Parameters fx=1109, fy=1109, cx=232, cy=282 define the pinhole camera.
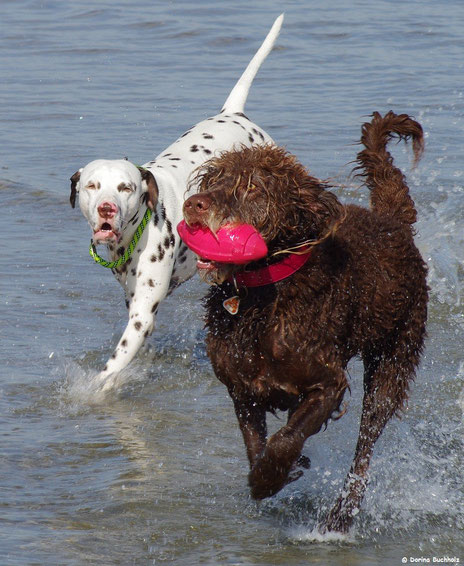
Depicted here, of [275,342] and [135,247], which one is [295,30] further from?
[275,342]

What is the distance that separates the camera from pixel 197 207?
416 centimetres

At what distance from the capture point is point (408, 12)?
18547 mm

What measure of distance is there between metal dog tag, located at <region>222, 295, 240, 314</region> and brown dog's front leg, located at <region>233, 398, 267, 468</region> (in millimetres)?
522

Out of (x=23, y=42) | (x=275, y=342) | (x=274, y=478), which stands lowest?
(x=23, y=42)

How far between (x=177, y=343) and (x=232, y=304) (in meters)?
3.32

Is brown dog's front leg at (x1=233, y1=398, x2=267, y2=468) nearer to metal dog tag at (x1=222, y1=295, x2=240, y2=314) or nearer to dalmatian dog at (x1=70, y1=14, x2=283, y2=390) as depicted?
metal dog tag at (x1=222, y1=295, x2=240, y2=314)

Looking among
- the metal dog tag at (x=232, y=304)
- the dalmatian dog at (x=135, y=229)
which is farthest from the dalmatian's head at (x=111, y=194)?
the metal dog tag at (x=232, y=304)

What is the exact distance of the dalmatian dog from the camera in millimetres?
6410

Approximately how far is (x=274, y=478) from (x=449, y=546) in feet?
2.97

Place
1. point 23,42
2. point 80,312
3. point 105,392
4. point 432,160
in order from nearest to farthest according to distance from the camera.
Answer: point 105,392 < point 80,312 < point 432,160 < point 23,42

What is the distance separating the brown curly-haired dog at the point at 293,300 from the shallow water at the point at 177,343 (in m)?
0.39

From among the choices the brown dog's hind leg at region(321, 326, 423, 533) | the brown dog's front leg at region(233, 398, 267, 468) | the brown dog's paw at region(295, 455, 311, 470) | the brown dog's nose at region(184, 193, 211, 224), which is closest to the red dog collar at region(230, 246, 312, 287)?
the brown dog's nose at region(184, 193, 211, 224)

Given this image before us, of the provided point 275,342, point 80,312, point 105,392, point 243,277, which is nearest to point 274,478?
point 275,342
